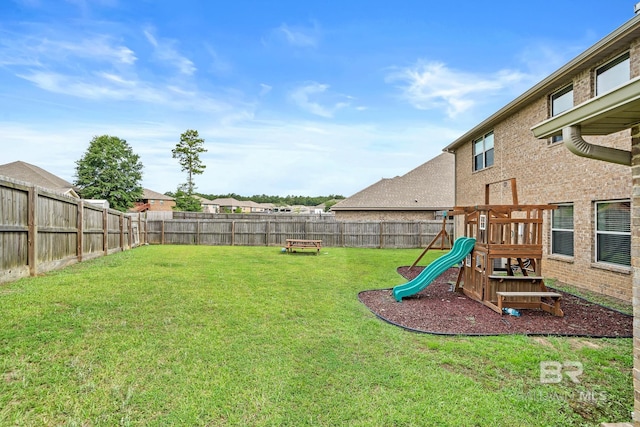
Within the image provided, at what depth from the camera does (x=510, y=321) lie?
5219 mm

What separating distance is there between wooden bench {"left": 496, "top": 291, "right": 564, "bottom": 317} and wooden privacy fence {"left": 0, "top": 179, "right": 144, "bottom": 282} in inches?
359

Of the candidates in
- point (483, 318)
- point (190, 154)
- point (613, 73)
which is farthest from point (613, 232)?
point (190, 154)

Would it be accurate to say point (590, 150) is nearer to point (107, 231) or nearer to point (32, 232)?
point (32, 232)

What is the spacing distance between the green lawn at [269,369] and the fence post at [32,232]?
1.48m

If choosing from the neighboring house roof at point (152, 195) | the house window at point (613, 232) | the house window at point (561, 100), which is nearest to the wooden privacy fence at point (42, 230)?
the house window at point (613, 232)

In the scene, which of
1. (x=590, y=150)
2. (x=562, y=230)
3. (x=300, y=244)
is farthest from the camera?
(x=300, y=244)

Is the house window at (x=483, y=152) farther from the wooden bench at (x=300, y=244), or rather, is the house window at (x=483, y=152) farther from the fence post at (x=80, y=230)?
the fence post at (x=80, y=230)

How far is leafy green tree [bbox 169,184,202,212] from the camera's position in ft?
127

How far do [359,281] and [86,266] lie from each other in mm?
7657

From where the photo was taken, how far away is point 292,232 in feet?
66.4

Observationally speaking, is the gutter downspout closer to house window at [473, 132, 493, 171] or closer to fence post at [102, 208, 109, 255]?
house window at [473, 132, 493, 171]

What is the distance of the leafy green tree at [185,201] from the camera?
38.7 m
